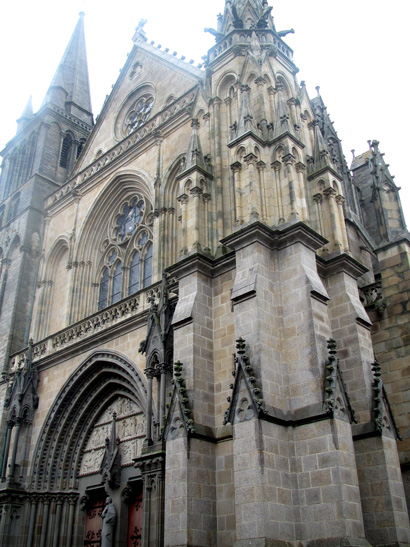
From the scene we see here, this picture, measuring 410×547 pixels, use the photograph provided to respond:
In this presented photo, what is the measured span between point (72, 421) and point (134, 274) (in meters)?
4.84

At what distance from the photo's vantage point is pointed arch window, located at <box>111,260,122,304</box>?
1948cm

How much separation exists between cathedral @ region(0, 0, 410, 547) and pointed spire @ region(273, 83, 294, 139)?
61 millimetres

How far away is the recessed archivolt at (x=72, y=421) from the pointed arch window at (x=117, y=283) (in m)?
3.20

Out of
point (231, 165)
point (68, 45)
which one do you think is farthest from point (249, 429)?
point (68, 45)

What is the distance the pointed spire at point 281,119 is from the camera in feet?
45.9

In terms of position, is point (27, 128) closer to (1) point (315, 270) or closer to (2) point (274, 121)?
(2) point (274, 121)

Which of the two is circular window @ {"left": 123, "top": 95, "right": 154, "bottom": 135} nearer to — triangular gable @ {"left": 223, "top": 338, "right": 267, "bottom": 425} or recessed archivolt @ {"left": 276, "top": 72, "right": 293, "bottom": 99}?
recessed archivolt @ {"left": 276, "top": 72, "right": 293, "bottom": 99}

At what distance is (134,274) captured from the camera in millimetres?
19125

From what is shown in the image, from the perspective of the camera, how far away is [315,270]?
12.4 meters

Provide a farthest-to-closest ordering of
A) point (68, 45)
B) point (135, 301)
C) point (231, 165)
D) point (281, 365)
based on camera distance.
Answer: point (68, 45)
point (135, 301)
point (231, 165)
point (281, 365)

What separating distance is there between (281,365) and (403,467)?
12.8ft

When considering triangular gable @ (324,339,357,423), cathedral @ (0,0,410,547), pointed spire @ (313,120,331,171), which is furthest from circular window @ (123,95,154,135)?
triangular gable @ (324,339,357,423)

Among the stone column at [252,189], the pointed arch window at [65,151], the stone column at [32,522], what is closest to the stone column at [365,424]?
the stone column at [252,189]

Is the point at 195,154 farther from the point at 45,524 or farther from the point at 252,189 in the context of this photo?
the point at 45,524
